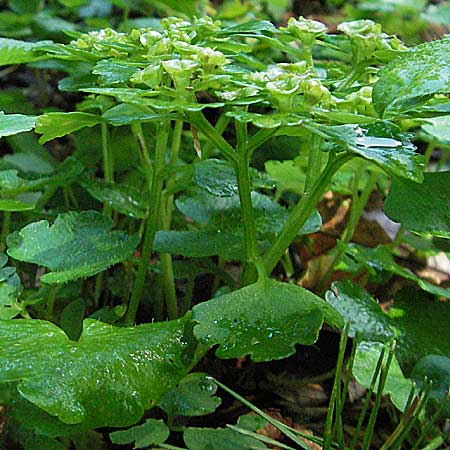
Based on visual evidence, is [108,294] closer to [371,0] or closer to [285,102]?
[285,102]

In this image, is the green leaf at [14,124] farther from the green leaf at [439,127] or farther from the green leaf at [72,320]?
the green leaf at [439,127]

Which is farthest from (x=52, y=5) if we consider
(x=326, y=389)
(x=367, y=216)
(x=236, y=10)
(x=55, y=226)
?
(x=326, y=389)

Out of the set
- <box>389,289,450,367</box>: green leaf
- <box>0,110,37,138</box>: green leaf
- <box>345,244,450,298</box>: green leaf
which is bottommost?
<box>389,289,450,367</box>: green leaf

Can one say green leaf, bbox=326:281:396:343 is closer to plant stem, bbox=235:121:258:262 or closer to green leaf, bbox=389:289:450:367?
green leaf, bbox=389:289:450:367

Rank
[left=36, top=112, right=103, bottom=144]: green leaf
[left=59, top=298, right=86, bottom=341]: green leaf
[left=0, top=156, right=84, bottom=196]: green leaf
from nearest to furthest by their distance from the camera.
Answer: [left=36, top=112, right=103, bottom=144]: green leaf → [left=59, top=298, right=86, bottom=341]: green leaf → [left=0, top=156, right=84, bottom=196]: green leaf

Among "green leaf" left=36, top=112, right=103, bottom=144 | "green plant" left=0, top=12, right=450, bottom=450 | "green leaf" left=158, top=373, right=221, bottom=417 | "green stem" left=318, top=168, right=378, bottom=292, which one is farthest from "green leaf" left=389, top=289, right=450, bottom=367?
"green leaf" left=36, top=112, right=103, bottom=144

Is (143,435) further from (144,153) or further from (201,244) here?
(144,153)

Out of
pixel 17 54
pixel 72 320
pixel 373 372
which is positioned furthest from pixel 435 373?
pixel 17 54
